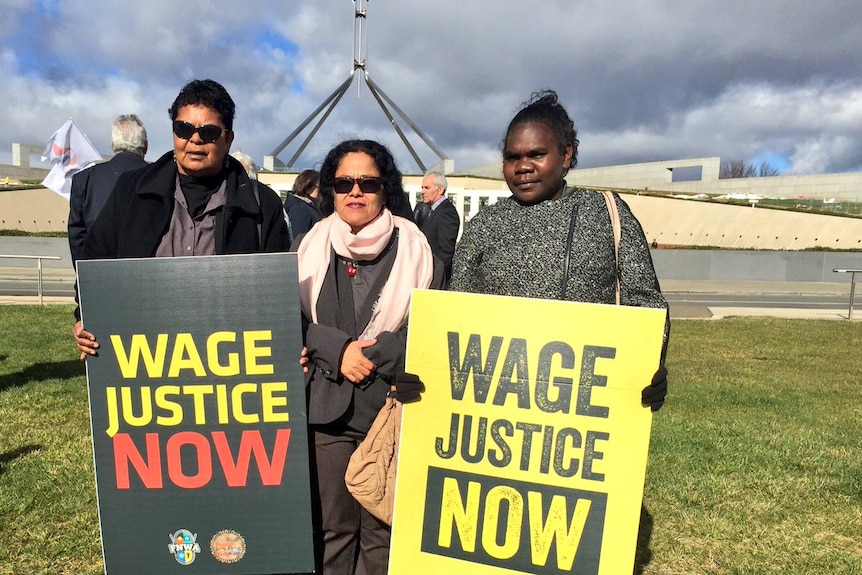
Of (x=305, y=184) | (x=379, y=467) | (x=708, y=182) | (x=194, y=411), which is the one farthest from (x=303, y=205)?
(x=708, y=182)

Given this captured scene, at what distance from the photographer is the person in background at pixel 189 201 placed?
2.47 m

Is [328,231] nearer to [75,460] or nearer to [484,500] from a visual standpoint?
[484,500]

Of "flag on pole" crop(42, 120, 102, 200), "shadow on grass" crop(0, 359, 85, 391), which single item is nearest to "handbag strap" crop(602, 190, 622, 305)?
"shadow on grass" crop(0, 359, 85, 391)

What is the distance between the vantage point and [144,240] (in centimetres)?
248

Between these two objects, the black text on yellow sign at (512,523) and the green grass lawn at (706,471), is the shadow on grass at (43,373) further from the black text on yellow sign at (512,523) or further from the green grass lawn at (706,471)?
the black text on yellow sign at (512,523)

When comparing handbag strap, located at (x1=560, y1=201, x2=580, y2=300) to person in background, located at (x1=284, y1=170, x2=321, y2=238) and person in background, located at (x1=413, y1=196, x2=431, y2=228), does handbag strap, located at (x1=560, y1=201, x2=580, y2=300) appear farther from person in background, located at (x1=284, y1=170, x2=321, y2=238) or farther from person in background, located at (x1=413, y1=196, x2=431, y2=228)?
person in background, located at (x1=413, y1=196, x2=431, y2=228)

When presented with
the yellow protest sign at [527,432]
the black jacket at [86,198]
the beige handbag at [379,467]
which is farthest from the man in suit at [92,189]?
the yellow protest sign at [527,432]

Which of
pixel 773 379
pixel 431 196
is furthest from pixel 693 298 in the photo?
pixel 431 196

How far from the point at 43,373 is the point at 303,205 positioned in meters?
3.46

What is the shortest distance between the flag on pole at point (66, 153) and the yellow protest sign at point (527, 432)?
6.63 metres

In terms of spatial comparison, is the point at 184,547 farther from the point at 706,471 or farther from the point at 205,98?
the point at 706,471

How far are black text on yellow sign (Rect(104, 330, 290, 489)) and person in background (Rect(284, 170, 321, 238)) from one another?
9.76 ft

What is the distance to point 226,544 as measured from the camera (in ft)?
7.88

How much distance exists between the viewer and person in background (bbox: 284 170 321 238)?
5.45m
